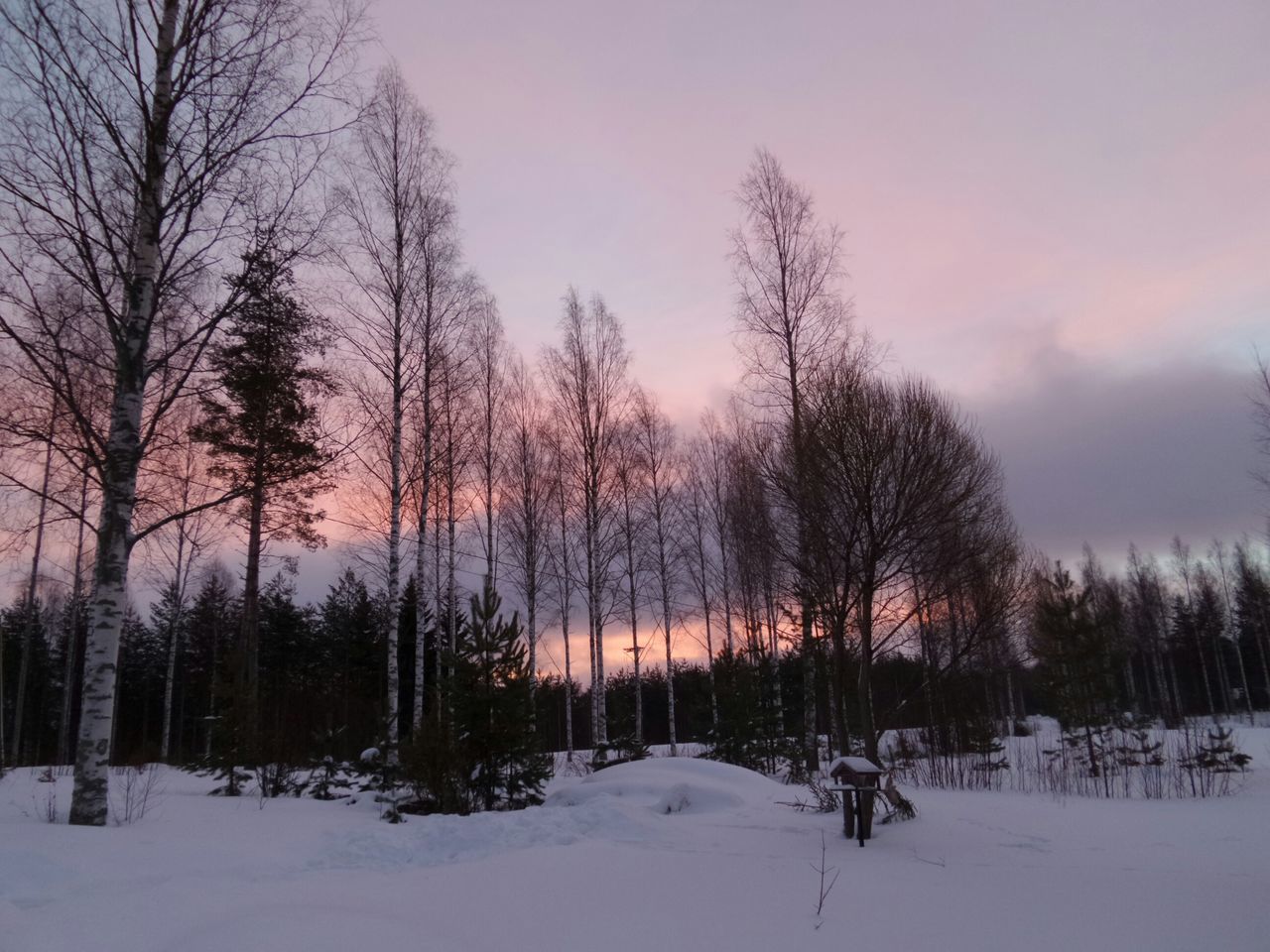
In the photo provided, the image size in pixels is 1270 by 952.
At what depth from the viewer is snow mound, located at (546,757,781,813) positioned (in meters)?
8.63

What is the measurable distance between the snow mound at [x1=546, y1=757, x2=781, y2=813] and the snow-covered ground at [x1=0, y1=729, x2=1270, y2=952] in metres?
0.79

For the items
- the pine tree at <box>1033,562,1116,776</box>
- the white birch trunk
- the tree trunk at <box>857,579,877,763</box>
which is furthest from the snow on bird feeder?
the pine tree at <box>1033,562,1116,776</box>

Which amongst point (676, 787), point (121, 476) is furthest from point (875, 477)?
point (121, 476)

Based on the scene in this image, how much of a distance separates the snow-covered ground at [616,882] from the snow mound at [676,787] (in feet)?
2.59

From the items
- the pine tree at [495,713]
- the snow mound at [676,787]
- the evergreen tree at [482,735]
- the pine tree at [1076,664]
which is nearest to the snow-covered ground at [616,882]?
the snow mound at [676,787]

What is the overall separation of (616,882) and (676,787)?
3919 mm

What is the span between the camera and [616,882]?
510cm

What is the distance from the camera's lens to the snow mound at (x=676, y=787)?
8633 millimetres

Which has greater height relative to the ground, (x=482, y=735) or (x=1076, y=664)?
(x=1076, y=664)

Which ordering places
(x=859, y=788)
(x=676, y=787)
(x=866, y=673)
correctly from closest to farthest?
1. (x=859, y=788)
2. (x=866, y=673)
3. (x=676, y=787)

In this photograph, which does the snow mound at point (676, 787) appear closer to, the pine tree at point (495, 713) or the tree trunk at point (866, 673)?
the pine tree at point (495, 713)

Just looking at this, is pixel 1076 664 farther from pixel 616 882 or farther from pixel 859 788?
pixel 616 882

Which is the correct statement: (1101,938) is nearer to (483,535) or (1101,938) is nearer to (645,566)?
(483,535)

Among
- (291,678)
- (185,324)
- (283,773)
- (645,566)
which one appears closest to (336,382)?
(185,324)
